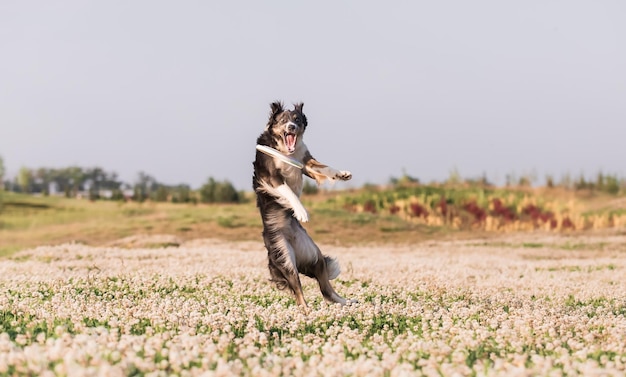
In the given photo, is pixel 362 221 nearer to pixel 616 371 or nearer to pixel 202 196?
pixel 202 196

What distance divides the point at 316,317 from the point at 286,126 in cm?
253

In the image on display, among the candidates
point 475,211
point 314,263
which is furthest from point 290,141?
point 475,211

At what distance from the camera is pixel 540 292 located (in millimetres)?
14945

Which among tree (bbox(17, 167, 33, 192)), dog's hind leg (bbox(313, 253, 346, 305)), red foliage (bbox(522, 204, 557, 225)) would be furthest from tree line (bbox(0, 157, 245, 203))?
dog's hind leg (bbox(313, 253, 346, 305))

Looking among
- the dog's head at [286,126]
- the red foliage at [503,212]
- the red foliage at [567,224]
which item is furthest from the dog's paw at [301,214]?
the red foliage at [567,224]

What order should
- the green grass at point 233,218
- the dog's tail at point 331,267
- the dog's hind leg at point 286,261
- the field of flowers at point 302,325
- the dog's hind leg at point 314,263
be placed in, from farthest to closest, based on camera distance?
the green grass at point 233,218 → the dog's tail at point 331,267 → the dog's hind leg at point 314,263 → the dog's hind leg at point 286,261 → the field of flowers at point 302,325

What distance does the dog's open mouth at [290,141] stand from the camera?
9.88m

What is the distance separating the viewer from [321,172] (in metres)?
9.95

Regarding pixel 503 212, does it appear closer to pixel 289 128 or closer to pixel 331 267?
pixel 331 267

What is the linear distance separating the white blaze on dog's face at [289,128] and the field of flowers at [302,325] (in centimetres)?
217

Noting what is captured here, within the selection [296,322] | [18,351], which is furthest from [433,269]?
[18,351]

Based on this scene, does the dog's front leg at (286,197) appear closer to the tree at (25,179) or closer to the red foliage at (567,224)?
the red foliage at (567,224)

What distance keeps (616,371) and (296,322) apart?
3.64m

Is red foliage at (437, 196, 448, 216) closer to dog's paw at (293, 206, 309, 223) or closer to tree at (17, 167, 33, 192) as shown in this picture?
tree at (17, 167, 33, 192)
